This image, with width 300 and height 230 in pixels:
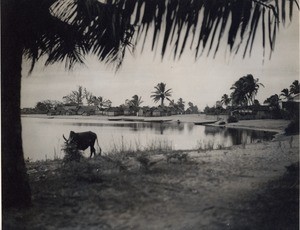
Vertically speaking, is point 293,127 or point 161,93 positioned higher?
point 161,93

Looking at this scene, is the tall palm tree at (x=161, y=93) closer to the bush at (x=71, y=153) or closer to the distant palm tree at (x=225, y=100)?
the distant palm tree at (x=225, y=100)

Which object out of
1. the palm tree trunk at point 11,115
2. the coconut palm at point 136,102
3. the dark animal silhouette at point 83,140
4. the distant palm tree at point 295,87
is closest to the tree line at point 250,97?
the distant palm tree at point 295,87

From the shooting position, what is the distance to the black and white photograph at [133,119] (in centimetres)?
165

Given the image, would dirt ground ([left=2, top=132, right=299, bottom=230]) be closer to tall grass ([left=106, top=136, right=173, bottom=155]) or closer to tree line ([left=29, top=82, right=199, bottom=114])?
tall grass ([left=106, top=136, right=173, bottom=155])

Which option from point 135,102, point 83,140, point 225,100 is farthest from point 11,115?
point 225,100

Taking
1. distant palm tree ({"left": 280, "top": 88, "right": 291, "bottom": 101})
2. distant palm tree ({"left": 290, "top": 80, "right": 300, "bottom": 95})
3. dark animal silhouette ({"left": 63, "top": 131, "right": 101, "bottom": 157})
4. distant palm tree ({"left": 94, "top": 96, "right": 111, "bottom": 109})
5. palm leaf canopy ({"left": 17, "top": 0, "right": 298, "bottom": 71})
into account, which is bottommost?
dark animal silhouette ({"left": 63, "top": 131, "right": 101, "bottom": 157})

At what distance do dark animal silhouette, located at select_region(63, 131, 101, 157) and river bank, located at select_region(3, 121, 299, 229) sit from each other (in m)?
0.16

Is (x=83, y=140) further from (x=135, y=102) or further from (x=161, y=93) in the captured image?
(x=161, y=93)

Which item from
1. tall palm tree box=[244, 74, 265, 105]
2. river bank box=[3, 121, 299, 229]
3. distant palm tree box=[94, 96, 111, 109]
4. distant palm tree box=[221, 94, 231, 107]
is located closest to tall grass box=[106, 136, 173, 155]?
river bank box=[3, 121, 299, 229]

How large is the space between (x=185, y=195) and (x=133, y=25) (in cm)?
82

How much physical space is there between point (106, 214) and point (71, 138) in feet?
1.66

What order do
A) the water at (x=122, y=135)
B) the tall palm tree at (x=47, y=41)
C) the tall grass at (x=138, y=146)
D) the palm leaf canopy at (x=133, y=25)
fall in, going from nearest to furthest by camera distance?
the palm leaf canopy at (x=133, y=25) → the tall palm tree at (x=47, y=41) → the water at (x=122, y=135) → the tall grass at (x=138, y=146)

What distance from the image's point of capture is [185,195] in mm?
1746

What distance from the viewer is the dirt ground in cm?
165
